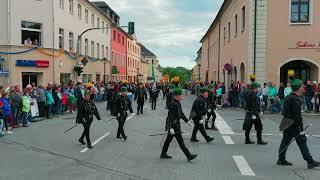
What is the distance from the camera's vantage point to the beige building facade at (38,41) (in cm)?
2622

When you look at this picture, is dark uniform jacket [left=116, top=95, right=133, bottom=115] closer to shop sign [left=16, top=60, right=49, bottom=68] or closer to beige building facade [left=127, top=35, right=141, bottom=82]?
shop sign [left=16, top=60, right=49, bottom=68]

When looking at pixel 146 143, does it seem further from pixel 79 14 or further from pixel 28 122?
pixel 79 14

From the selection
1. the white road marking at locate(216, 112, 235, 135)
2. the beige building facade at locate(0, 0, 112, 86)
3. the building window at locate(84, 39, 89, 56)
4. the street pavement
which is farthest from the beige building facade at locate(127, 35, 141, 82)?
the street pavement

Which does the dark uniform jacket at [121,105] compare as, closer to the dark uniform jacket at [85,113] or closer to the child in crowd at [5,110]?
the dark uniform jacket at [85,113]

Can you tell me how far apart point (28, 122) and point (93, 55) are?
85.6 feet

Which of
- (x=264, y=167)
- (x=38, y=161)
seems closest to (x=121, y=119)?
(x=38, y=161)

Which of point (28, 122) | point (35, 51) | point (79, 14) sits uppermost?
point (79, 14)

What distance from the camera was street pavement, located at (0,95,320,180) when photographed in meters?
7.76

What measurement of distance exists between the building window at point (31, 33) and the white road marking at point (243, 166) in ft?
69.9

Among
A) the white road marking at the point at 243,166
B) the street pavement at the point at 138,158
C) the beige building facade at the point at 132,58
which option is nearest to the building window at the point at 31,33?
the street pavement at the point at 138,158

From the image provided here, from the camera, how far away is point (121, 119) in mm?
12383

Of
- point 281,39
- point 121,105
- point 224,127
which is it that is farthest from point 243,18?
point 121,105

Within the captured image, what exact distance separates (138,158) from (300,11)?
62.1 feet

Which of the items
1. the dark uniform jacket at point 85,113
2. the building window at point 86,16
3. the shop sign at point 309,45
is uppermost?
the building window at point 86,16
